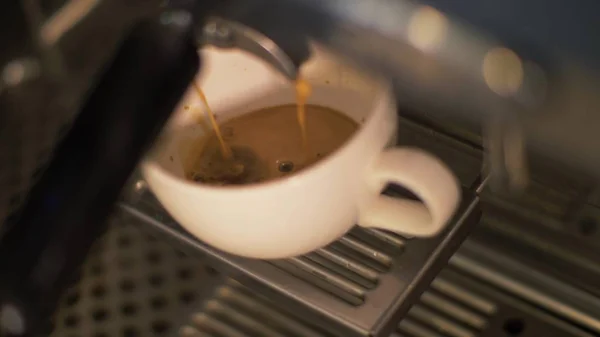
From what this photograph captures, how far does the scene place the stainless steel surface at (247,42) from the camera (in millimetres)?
269

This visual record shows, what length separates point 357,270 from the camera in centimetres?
34

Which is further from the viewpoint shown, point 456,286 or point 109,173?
point 456,286

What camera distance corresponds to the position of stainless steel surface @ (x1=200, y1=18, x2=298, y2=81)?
269mm

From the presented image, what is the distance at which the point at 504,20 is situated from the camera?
0.23m

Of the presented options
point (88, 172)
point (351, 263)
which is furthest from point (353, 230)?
point (88, 172)

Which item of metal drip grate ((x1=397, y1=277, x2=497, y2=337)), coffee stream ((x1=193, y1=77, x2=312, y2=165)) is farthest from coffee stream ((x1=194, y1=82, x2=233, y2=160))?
metal drip grate ((x1=397, y1=277, x2=497, y2=337))

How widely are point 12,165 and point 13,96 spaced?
46mm

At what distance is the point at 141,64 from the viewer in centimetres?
25

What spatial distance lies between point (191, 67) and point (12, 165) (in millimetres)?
184

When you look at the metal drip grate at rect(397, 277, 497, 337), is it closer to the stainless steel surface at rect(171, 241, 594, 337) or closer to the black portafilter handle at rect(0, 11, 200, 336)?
the stainless steel surface at rect(171, 241, 594, 337)

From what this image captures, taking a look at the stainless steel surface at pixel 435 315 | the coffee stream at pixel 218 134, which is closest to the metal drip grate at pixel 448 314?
the stainless steel surface at pixel 435 315

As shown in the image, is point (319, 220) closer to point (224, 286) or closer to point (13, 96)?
point (224, 286)

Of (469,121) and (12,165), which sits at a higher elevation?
(469,121)

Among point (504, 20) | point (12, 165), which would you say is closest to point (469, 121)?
point (504, 20)
